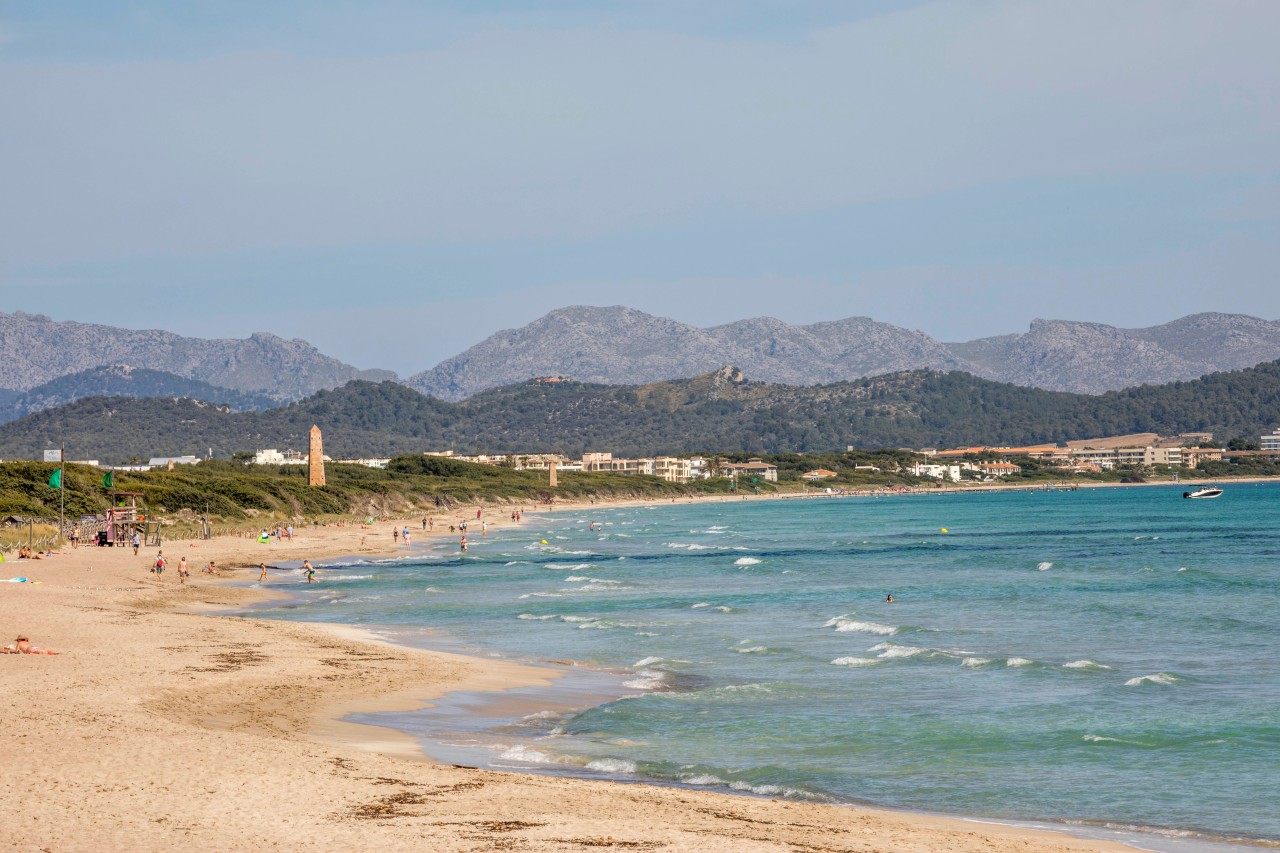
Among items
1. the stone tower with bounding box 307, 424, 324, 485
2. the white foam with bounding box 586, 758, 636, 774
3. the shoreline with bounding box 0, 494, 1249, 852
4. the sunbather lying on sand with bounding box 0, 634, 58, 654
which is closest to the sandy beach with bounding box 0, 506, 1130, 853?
the shoreline with bounding box 0, 494, 1249, 852

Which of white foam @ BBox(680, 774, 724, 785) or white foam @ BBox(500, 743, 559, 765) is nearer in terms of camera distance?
white foam @ BBox(680, 774, 724, 785)

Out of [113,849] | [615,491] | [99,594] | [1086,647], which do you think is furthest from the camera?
[615,491]

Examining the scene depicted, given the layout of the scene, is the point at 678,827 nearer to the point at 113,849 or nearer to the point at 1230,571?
the point at 113,849

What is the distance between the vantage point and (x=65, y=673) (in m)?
20.8

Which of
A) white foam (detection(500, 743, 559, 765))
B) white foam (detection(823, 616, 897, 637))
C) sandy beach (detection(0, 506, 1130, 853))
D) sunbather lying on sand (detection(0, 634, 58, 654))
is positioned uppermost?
sunbather lying on sand (detection(0, 634, 58, 654))

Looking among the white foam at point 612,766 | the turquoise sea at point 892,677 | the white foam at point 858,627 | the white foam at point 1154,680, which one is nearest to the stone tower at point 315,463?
the turquoise sea at point 892,677

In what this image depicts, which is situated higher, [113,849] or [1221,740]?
[113,849]

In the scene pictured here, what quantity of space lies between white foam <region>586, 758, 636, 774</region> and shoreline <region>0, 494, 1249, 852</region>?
3.57 feet

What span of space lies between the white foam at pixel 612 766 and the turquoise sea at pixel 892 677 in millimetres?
55

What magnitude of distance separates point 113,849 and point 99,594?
1144 inches

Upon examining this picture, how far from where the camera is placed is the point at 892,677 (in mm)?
24906

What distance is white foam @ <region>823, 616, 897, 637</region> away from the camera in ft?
107

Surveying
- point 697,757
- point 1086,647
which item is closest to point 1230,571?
point 1086,647

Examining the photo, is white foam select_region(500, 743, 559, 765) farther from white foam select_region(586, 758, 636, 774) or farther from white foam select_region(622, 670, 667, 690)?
white foam select_region(622, 670, 667, 690)
